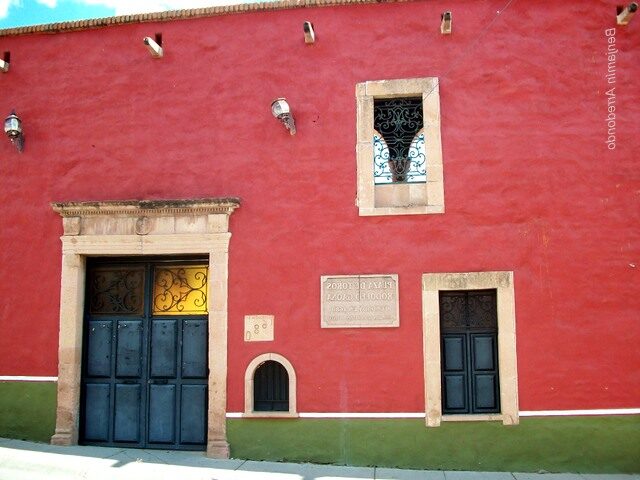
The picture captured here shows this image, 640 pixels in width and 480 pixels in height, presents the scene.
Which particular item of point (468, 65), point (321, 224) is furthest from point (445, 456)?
point (468, 65)

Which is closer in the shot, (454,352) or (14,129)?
(454,352)

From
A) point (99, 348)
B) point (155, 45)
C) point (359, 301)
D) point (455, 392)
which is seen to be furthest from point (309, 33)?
point (99, 348)

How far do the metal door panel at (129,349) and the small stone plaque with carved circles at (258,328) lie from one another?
1.46m

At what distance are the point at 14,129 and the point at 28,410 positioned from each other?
3.52m

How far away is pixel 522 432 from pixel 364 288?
2351 millimetres

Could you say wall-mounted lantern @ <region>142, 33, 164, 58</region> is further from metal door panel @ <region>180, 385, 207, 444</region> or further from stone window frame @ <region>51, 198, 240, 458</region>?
metal door panel @ <region>180, 385, 207, 444</region>

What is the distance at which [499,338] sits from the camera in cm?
694

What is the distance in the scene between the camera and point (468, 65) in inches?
290

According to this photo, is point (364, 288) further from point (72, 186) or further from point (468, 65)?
point (72, 186)

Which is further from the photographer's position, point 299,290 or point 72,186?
point 72,186

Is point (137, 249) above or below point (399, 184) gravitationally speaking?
below

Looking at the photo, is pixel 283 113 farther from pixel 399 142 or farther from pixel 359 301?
pixel 359 301

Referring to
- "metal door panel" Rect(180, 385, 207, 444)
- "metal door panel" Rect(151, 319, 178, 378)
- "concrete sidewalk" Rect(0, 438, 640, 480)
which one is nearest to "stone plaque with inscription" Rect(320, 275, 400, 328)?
"concrete sidewalk" Rect(0, 438, 640, 480)

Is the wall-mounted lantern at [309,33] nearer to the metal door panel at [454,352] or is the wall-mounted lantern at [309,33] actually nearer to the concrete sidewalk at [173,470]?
the metal door panel at [454,352]
